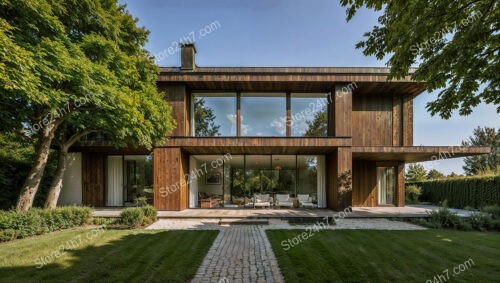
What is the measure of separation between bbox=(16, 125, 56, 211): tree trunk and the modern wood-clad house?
292 centimetres

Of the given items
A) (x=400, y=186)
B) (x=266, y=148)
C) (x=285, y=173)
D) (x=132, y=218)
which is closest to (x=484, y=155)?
(x=400, y=186)

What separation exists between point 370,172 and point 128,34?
13695 mm

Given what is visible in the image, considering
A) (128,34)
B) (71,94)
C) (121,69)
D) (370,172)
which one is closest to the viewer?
(71,94)

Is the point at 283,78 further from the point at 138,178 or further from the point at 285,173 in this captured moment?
the point at 138,178

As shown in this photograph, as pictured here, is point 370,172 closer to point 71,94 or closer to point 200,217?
point 200,217

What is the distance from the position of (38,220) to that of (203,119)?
25.0 feet

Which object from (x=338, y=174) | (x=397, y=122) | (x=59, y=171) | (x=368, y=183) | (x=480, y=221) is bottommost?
(x=480, y=221)

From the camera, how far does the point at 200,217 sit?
10.2 m

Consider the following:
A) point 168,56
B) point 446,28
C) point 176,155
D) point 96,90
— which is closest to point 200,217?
point 176,155

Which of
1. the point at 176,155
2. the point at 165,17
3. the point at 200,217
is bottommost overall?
the point at 200,217

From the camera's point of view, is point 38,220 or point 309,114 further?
point 309,114

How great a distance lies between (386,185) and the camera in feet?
46.2

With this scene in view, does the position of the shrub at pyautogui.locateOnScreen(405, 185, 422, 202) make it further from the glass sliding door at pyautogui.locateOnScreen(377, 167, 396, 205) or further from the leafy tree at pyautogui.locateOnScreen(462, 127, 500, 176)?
the leafy tree at pyautogui.locateOnScreen(462, 127, 500, 176)

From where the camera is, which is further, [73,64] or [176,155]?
[176,155]
